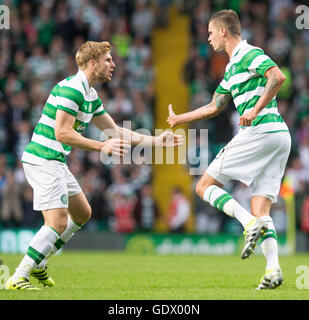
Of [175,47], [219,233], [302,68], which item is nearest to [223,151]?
[219,233]

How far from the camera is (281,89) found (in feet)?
60.9

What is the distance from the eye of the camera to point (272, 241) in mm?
7711

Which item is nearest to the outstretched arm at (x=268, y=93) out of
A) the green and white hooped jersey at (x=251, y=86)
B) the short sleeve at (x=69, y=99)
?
the green and white hooped jersey at (x=251, y=86)

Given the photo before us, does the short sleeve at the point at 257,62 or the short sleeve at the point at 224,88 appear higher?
the short sleeve at the point at 257,62

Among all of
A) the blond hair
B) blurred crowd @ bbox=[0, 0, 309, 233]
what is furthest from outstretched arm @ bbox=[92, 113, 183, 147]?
blurred crowd @ bbox=[0, 0, 309, 233]

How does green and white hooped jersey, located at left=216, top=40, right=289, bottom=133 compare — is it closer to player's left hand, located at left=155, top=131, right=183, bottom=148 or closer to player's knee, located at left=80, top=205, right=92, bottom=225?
player's left hand, located at left=155, top=131, right=183, bottom=148

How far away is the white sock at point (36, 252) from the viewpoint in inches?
297

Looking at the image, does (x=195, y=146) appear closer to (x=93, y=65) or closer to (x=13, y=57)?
(x=13, y=57)

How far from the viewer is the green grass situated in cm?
691

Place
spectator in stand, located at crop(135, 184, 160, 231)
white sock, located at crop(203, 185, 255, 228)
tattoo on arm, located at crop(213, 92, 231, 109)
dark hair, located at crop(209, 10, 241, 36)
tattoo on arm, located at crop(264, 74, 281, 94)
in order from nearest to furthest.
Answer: tattoo on arm, located at crop(264, 74, 281, 94)
white sock, located at crop(203, 185, 255, 228)
dark hair, located at crop(209, 10, 241, 36)
tattoo on arm, located at crop(213, 92, 231, 109)
spectator in stand, located at crop(135, 184, 160, 231)

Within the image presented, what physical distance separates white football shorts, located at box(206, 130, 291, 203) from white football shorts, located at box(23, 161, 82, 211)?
148cm

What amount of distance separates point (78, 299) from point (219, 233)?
414 inches

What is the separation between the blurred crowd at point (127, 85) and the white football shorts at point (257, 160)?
9.18m

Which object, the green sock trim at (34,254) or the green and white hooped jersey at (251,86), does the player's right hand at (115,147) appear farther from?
the green and white hooped jersey at (251,86)
